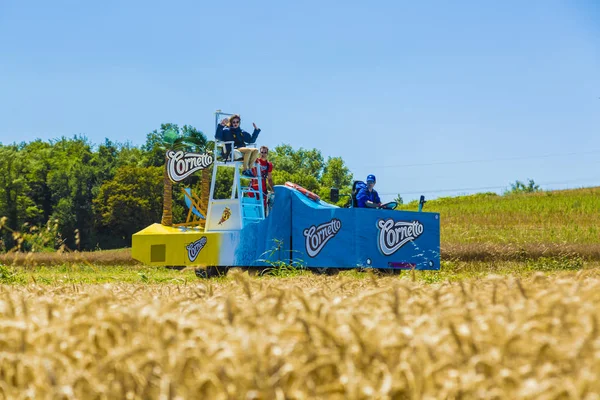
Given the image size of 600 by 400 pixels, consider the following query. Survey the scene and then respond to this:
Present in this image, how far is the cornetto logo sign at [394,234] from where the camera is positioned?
15766 millimetres

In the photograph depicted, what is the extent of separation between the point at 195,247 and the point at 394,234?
4.52m

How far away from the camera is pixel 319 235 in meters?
15.9

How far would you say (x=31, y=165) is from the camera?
293ft

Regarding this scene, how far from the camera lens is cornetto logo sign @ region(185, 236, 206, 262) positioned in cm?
1789

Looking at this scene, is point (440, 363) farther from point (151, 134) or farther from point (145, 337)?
point (151, 134)

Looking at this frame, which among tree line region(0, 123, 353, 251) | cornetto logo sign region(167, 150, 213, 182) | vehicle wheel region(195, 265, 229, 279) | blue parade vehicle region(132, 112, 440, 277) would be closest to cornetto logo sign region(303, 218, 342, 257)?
blue parade vehicle region(132, 112, 440, 277)

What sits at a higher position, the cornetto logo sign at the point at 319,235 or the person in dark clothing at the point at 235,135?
the person in dark clothing at the point at 235,135

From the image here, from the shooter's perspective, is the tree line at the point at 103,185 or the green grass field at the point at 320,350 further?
the tree line at the point at 103,185

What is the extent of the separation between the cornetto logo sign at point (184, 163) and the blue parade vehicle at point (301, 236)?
1.52 m

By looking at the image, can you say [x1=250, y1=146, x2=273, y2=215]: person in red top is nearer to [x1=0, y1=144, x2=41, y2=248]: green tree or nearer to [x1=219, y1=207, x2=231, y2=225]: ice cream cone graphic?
[x1=219, y1=207, x2=231, y2=225]: ice cream cone graphic

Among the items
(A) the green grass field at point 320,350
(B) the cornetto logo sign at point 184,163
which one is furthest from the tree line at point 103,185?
(A) the green grass field at point 320,350

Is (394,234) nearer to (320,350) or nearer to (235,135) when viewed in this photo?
(235,135)

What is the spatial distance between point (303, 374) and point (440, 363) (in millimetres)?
306

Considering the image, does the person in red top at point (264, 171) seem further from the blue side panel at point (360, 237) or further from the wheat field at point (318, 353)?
the wheat field at point (318, 353)
